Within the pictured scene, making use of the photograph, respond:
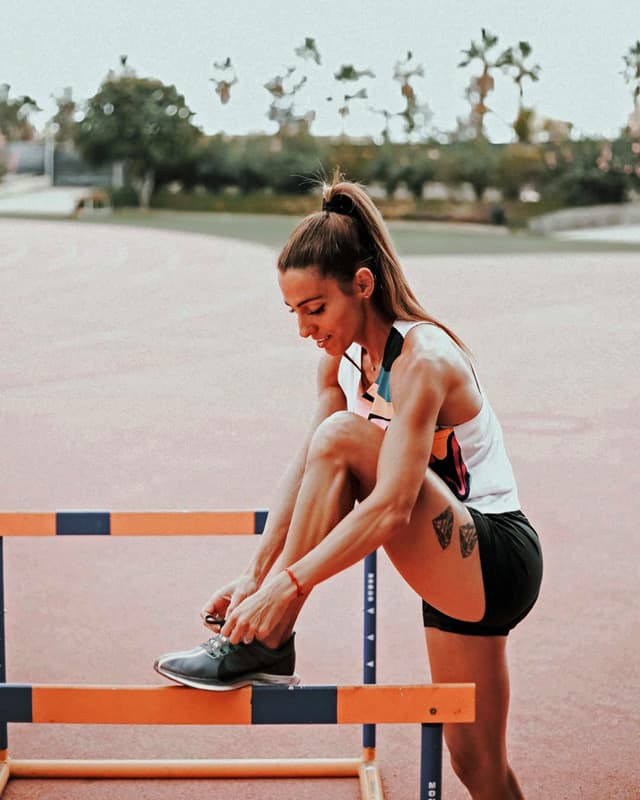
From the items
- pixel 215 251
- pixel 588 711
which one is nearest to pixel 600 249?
pixel 215 251

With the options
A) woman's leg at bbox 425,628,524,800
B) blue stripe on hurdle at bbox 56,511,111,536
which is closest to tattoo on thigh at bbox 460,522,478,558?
woman's leg at bbox 425,628,524,800

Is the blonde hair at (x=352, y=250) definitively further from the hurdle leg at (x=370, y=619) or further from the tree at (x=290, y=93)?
the tree at (x=290, y=93)

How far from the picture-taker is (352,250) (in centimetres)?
268

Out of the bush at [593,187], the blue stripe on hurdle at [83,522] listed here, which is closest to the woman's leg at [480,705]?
the blue stripe on hurdle at [83,522]

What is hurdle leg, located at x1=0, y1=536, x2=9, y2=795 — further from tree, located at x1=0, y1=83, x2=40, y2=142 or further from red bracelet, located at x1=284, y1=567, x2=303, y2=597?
tree, located at x1=0, y1=83, x2=40, y2=142

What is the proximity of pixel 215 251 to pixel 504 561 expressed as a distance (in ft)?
84.1

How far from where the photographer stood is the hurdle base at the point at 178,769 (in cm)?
364

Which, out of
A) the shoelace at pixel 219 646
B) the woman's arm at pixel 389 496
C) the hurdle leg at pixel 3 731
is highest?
the woman's arm at pixel 389 496

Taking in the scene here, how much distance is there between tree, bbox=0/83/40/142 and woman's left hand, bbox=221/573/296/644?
4066 inches

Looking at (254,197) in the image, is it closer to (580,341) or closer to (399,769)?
(580,341)

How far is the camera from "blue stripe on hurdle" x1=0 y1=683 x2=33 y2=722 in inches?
88.0

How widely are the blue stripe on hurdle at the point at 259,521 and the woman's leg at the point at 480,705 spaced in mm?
626

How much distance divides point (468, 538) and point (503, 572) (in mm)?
164

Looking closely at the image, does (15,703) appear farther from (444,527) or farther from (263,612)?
(444,527)
